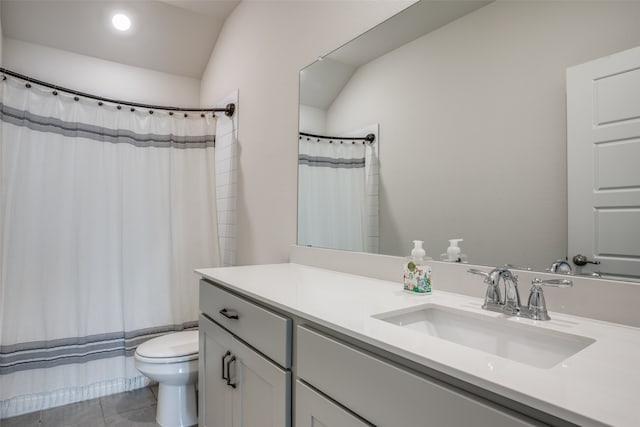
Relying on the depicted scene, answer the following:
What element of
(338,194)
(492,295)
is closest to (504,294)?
(492,295)

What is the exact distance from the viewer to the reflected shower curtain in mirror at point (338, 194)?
1.49m

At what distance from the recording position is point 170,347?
190 centimetres

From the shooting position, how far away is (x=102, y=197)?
7.30ft

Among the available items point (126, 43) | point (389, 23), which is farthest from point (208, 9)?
point (389, 23)

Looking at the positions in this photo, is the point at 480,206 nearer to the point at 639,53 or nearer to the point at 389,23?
the point at 639,53

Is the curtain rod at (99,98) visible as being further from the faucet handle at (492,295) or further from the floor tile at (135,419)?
the faucet handle at (492,295)

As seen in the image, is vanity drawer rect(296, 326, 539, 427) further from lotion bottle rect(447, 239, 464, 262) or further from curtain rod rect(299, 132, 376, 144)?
curtain rod rect(299, 132, 376, 144)

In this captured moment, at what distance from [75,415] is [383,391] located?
7.20 ft

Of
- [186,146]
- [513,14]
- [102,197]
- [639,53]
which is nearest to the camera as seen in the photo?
[639,53]

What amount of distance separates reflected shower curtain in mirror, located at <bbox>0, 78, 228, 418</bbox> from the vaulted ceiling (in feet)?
2.06

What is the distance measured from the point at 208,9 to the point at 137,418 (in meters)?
2.75

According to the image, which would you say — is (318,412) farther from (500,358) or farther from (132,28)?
(132,28)

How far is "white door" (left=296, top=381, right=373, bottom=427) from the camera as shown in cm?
75

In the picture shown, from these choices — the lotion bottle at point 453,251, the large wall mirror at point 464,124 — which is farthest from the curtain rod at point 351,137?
the lotion bottle at point 453,251
